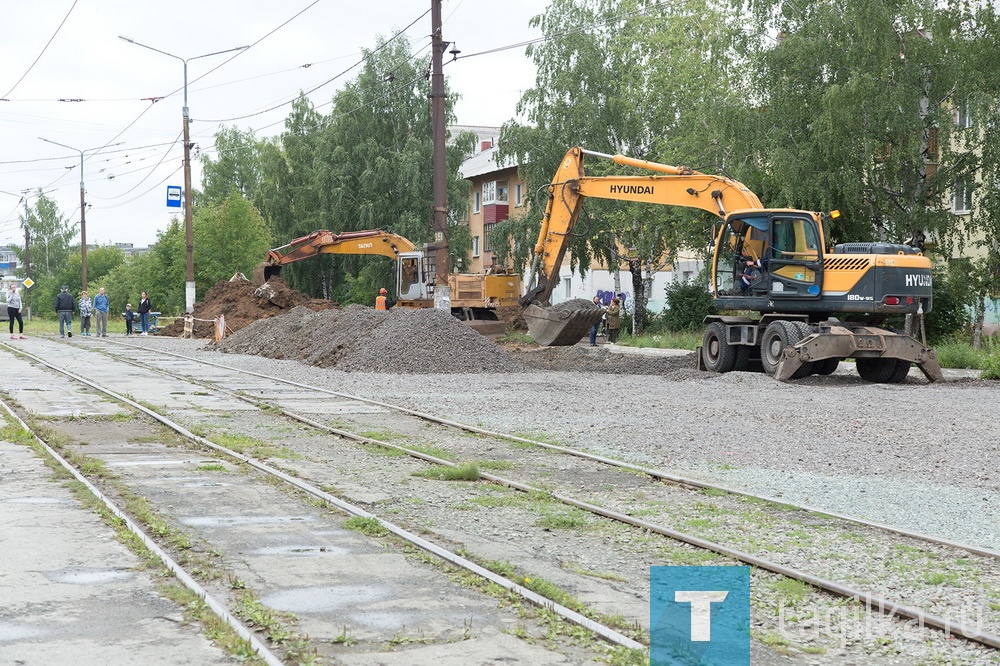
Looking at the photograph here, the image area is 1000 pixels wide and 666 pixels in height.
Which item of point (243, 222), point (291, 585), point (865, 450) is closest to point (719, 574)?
point (291, 585)

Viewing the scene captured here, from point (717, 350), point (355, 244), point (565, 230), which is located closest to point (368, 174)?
point (355, 244)

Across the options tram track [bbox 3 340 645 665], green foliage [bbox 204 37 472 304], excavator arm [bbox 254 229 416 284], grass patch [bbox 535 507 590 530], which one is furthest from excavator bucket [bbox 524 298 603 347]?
green foliage [bbox 204 37 472 304]

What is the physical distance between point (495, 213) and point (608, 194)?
44447 mm

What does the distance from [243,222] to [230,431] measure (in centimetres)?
5060

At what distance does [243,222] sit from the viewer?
206ft

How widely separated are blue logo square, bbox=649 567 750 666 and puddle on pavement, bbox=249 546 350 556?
191cm

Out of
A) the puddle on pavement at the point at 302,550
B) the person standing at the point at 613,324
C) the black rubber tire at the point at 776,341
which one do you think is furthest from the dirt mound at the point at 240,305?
the puddle on pavement at the point at 302,550

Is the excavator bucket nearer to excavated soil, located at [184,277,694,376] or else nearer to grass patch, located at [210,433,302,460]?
excavated soil, located at [184,277,694,376]

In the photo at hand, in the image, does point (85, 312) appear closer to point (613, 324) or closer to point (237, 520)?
point (613, 324)

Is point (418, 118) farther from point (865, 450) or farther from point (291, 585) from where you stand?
point (291, 585)

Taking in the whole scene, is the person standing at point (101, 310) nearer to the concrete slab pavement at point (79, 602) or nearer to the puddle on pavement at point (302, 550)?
the concrete slab pavement at point (79, 602)

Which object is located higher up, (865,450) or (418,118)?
(418,118)

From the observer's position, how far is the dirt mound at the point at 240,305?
42.9 meters

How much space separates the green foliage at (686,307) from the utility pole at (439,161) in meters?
16.2
